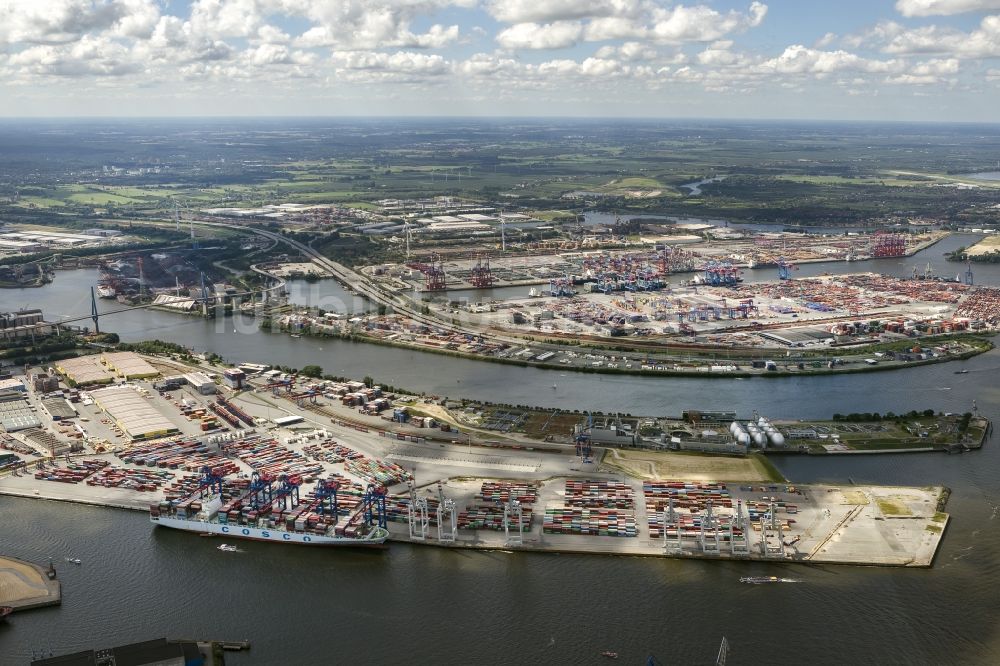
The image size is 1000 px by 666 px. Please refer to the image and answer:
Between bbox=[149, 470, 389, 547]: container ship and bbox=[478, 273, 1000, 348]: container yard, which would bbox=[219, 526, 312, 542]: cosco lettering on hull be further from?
bbox=[478, 273, 1000, 348]: container yard

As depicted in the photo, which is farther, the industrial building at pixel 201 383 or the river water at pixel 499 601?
the industrial building at pixel 201 383

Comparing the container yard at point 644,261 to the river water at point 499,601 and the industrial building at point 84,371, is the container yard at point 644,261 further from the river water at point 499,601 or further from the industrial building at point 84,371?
the river water at point 499,601

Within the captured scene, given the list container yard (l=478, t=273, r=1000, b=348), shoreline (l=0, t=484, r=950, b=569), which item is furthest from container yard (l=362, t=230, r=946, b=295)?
shoreline (l=0, t=484, r=950, b=569)

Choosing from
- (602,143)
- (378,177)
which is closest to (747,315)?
(378,177)

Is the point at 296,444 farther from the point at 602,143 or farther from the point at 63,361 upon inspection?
the point at 602,143

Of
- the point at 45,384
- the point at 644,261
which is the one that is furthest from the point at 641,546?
the point at 644,261

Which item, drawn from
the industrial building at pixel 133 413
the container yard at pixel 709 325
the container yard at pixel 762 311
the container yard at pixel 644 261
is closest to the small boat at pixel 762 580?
the container yard at pixel 709 325
